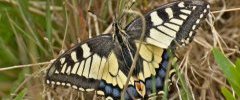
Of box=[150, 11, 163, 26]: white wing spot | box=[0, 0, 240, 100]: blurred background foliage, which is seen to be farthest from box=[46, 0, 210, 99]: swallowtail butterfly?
box=[0, 0, 240, 100]: blurred background foliage

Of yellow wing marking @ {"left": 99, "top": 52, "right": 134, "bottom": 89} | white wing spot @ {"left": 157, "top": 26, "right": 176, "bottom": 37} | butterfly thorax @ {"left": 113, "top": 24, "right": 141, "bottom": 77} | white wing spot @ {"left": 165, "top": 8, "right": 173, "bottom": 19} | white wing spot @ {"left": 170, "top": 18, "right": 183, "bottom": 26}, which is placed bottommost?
yellow wing marking @ {"left": 99, "top": 52, "right": 134, "bottom": 89}

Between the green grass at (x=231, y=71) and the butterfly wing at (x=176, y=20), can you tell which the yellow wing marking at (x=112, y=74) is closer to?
the butterfly wing at (x=176, y=20)

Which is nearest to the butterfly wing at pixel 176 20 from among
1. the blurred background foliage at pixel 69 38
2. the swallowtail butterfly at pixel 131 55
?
the swallowtail butterfly at pixel 131 55

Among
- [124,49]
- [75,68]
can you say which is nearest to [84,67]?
[75,68]

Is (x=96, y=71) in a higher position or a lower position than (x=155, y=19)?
lower

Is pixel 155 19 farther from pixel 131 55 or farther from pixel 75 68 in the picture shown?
pixel 75 68

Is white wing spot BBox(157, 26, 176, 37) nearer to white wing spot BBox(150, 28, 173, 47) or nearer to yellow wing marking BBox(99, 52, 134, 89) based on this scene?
white wing spot BBox(150, 28, 173, 47)

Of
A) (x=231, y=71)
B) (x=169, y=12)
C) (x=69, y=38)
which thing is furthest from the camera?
(x=69, y=38)
